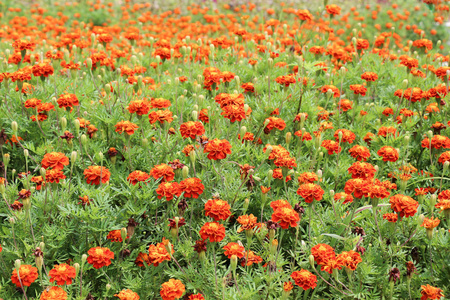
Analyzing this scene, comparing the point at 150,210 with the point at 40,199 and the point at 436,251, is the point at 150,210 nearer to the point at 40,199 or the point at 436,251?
the point at 40,199

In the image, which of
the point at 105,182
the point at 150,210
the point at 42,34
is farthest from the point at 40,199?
the point at 42,34

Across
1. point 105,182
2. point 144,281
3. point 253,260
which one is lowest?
point 144,281

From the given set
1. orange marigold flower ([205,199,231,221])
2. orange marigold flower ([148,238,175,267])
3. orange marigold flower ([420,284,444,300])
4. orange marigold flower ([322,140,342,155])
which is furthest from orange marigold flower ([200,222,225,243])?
orange marigold flower ([322,140,342,155])

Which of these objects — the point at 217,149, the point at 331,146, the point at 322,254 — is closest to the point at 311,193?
the point at 322,254

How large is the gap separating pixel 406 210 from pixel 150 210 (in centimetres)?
146

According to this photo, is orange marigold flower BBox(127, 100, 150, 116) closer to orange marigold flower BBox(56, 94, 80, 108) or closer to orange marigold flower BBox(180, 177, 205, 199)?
orange marigold flower BBox(56, 94, 80, 108)

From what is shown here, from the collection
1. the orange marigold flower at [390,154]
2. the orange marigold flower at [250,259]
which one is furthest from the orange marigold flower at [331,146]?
the orange marigold flower at [250,259]

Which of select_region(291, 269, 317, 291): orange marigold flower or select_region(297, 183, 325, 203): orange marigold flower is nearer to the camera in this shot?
select_region(291, 269, 317, 291): orange marigold flower

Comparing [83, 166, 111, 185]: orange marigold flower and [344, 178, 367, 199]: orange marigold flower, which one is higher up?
[344, 178, 367, 199]: orange marigold flower

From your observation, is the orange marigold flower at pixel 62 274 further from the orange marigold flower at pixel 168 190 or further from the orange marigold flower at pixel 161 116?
the orange marigold flower at pixel 161 116

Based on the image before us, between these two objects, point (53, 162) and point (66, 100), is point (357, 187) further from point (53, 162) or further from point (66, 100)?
point (66, 100)

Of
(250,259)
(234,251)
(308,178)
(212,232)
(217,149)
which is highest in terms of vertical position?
(217,149)

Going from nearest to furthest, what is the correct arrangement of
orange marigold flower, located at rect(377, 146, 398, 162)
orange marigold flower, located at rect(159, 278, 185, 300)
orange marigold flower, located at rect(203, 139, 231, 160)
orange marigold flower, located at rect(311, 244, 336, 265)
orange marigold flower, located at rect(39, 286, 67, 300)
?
orange marigold flower, located at rect(39, 286, 67, 300), orange marigold flower, located at rect(159, 278, 185, 300), orange marigold flower, located at rect(311, 244, 336, 265), orange marigold flower, located at rect(203, 139, 231, 160), orange marigold flower, located at rect(377, 146, 398, 162)

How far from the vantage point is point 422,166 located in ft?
11.1
